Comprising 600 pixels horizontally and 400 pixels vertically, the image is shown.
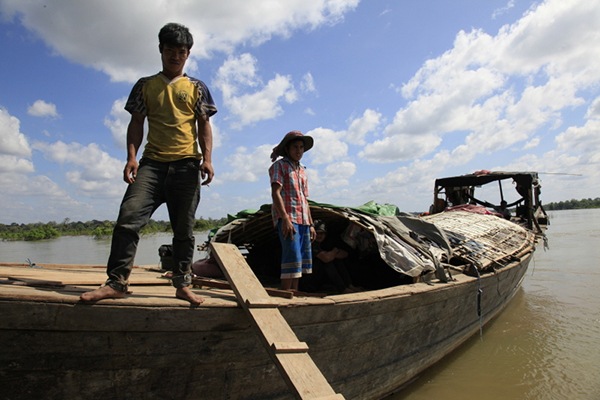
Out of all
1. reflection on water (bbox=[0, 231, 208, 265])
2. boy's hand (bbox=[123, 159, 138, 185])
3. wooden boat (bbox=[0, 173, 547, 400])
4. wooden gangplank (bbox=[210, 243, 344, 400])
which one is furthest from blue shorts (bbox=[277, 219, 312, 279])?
reflection on water (bbox=[0, 231, 208, 265])

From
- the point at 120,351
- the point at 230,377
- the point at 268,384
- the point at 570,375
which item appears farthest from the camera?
the point at 570,375

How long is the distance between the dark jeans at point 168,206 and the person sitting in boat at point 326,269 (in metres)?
1.73

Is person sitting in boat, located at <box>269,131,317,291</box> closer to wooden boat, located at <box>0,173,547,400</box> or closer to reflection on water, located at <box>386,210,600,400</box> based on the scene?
wooden boat, located at <box>0,173,547,400</box>

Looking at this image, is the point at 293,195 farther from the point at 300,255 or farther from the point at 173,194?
the point at 173,194

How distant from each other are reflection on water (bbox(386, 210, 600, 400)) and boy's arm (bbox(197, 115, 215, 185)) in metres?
2.55

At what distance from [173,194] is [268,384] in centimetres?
120

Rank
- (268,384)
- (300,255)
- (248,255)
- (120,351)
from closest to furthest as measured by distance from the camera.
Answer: (120,351)
(268,384)
(300,255)
(248,255)

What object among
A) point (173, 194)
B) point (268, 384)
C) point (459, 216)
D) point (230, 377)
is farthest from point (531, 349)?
point (173, 194)

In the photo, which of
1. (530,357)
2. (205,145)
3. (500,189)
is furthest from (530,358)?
(500,189)

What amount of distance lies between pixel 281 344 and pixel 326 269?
6.56 feet

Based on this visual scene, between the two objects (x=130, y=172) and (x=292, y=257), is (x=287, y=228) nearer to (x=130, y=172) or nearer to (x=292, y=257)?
(x=292, y=257)

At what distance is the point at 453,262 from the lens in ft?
13.3

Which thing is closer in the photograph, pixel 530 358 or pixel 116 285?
pixel 116 285

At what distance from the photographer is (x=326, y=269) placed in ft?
11.7
